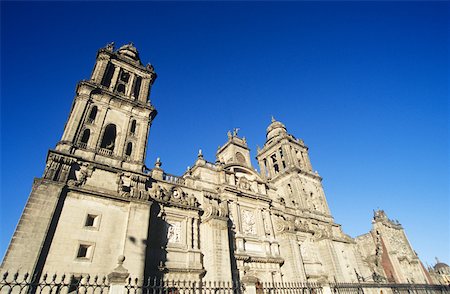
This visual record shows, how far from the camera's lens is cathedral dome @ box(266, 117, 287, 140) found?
39.1 metres

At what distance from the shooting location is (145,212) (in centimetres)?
1639

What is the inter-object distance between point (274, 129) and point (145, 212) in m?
27.9

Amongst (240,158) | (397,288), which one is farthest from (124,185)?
(397,288)

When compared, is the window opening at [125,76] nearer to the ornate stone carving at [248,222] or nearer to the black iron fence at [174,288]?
the ornate stone carving at [248,222]

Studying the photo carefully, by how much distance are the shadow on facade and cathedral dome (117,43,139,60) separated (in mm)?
15726

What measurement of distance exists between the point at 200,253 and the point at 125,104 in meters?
13.4

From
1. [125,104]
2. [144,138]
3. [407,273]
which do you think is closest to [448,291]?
[407,273]

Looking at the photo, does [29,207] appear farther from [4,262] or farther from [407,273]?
[407,273]

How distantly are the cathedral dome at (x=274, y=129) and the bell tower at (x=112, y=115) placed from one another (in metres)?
21.5

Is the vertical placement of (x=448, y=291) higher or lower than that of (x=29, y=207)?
lower

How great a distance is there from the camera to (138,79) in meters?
24.7

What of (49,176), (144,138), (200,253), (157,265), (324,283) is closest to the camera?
A: (324,283)

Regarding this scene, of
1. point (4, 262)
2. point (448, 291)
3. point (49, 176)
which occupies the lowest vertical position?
point (448, 291)

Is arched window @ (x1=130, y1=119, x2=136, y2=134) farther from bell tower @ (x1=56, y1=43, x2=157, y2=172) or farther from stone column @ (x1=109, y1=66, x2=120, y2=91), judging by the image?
stone column @ (x1=109, y1=66, x2=120, y2=91)
